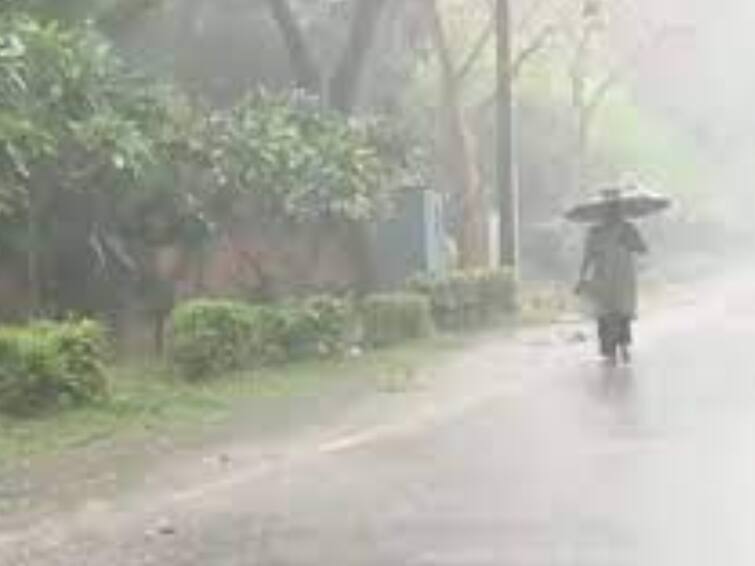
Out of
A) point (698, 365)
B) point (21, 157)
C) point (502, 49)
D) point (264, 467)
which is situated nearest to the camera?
point (264, 467)

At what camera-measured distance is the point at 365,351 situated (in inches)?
1011

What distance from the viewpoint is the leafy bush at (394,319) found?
2644cm

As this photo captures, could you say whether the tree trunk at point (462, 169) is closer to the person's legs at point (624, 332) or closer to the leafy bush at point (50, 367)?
the person's legs at point (624, 332)

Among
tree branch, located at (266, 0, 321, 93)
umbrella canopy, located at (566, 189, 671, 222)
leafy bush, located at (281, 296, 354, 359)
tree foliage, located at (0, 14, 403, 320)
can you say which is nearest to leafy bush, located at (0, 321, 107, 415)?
tree foliage, located at (0, 14, 403, 320)

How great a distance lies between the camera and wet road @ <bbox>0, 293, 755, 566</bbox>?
448 inches

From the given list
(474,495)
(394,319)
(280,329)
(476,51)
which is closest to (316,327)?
(280,329)

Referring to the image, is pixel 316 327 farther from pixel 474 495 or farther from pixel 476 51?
pixel 476 51

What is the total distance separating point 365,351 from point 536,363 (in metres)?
2.05

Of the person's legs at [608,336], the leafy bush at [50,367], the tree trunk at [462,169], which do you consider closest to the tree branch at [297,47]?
the tree trunk at [462,169]

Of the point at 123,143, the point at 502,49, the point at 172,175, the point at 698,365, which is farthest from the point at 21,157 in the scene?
the point at 502,49

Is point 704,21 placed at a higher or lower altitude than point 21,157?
higher

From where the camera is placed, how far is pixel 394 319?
88.5 feet

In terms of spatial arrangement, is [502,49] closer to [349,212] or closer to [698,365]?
[349,212]

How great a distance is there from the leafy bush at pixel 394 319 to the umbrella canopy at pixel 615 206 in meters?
2.78
